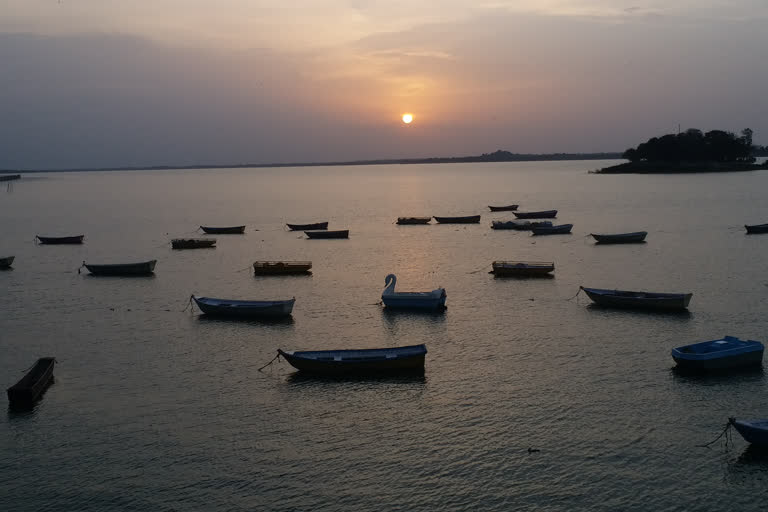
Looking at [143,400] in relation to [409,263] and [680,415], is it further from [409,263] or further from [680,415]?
[409,263]

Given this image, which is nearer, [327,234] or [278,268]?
[278,268]

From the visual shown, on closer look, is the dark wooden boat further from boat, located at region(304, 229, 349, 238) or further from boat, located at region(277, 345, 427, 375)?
boat, located at region(277, 345, 427, 375)

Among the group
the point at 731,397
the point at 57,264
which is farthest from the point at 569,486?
the point at 57,264

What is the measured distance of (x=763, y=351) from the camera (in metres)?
30.2

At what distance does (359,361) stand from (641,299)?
1939 cm

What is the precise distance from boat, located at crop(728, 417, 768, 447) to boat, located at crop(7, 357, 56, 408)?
2505 centimetres

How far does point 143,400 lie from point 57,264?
43.0m

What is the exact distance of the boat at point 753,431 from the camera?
2150 centimetres

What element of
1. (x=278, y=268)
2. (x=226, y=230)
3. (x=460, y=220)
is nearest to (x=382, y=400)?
(x=278, y=268)

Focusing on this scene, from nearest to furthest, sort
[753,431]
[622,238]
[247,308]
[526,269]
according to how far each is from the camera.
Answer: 1. [753,431]
2. [247,308]
3. [526,269]
4. [622,238]

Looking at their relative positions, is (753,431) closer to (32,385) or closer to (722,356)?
(722,356)

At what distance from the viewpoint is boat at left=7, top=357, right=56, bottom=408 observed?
26781mm

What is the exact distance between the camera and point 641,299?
40.5 meters

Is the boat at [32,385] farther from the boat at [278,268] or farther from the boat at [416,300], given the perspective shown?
the boat at [278,268]
